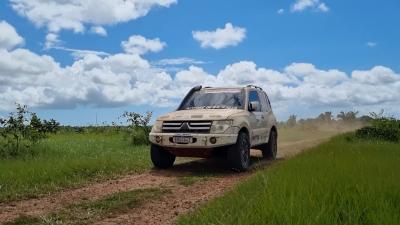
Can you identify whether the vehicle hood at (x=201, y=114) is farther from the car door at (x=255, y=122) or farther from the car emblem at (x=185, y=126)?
the car door at (x=255, y=122)

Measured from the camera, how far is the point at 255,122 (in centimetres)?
1284

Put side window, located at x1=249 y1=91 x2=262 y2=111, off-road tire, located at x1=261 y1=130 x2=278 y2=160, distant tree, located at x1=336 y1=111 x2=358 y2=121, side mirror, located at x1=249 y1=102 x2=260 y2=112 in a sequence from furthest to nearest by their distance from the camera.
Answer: distant tree, located at x1=336 y1=111 x2=358 y2=121 → off-road tire, located at x1=261 y1=130 x2=278 y2=160 → side window, located at x1=249 y1=91 x2=262 y2=111 → side mirror, located at x1=249 y1=102 x2=260 y2=112

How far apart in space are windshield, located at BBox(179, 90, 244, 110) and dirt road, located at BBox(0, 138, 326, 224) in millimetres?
1568

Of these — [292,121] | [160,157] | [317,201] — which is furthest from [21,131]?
[292,121]

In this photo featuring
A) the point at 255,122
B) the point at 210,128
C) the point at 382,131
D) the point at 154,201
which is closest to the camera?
the point at 154,201

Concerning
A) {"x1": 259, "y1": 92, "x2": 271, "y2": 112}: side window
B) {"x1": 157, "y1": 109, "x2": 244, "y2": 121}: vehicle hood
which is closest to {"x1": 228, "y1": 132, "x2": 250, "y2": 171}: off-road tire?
{"x1": 157, "y1": 109, "x2": 244, "y2": 121}: vehicle hood

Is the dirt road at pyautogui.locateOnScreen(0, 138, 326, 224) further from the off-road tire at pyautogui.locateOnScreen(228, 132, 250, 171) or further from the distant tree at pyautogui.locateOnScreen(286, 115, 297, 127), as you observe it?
the distant tree at pyautogui.locateOnScreen(286, 115, 297, 127)

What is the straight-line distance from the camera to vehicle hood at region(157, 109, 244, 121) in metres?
11.3

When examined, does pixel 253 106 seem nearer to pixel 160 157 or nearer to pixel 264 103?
pixel 264 103

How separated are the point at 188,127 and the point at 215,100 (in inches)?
62.3

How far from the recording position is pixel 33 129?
1716 centimetres

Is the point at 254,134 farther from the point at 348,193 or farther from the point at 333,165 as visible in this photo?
the point at 348,193

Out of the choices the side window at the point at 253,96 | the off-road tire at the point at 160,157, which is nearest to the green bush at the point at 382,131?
the side window at the point at 253,96

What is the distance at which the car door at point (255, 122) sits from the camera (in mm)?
12633
